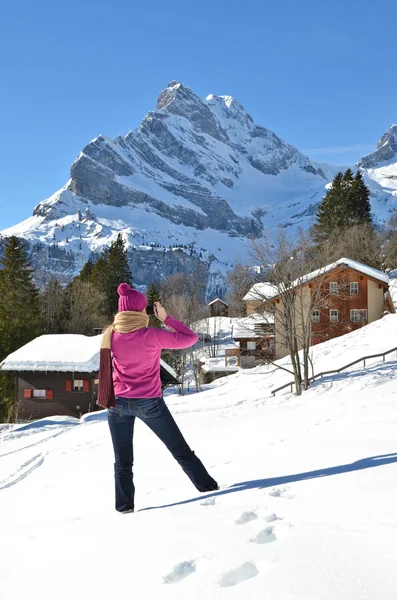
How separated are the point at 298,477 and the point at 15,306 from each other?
39617 mm

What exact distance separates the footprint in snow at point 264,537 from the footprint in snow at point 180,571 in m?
0.51

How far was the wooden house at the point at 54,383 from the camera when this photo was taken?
104 ft

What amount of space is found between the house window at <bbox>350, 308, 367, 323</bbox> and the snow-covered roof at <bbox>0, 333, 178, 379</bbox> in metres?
17.2

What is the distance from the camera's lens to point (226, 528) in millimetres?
3699

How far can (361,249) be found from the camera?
5172 cm

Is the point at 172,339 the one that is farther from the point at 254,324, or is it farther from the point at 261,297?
the point at 254,324

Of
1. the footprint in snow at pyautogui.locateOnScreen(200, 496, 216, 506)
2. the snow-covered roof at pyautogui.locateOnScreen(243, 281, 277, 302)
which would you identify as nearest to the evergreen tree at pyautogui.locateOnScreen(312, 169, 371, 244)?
the snow-covered roof at pyautogui.locateOnScreen(243, 281, 277, 302)

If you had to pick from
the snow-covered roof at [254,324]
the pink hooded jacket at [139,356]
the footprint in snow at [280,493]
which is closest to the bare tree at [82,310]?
the snow-covered roof at [254,324]

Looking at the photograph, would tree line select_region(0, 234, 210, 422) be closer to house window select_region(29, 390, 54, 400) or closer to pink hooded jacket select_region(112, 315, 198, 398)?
house window select_region(29, 390, 54, 400)

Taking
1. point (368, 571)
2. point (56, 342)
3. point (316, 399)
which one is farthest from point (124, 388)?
point (56, 342)

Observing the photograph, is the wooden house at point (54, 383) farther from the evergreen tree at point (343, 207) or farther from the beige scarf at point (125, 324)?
the evergreen tree at point (343, 207)

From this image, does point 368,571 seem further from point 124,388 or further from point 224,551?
point 124,388

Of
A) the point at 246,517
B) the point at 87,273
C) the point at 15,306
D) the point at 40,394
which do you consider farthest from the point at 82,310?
the point at 246,517

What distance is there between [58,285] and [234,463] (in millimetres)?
52611
